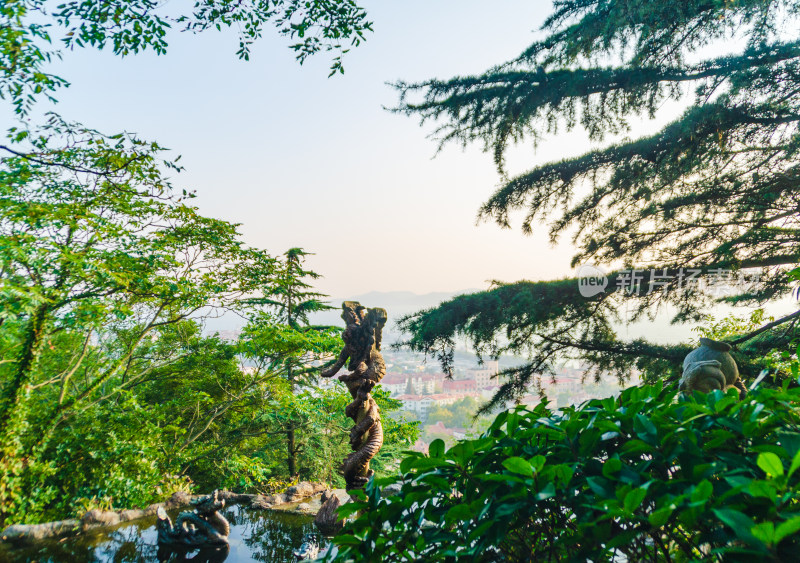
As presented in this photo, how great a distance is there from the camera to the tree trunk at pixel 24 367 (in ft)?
16.3

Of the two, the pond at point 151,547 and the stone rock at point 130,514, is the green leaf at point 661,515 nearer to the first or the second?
the pond at point 151,547

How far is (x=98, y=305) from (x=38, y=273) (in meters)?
0.93

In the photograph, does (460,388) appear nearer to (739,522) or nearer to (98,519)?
(98,519)

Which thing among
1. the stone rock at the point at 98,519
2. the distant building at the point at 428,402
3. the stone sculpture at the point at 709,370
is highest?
the stone sculpture at the point at 709,370

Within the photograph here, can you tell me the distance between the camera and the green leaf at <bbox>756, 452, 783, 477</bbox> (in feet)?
2.15

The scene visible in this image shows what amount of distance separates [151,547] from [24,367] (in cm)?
293

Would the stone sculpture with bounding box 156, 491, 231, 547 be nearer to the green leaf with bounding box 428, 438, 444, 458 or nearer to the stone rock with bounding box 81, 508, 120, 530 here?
the stone rock with bounding box 81, 508, 120, 530

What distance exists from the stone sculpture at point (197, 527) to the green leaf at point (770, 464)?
4.80m

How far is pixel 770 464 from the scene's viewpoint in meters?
0.67

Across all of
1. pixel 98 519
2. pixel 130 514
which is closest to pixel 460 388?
pixel 130 514

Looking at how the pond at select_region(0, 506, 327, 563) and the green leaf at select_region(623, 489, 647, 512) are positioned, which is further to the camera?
the pond at select_region(0, 506, 327, 563)

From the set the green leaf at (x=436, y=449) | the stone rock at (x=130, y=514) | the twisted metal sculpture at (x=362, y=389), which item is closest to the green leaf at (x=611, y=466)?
the green leaf at (x=436, y=449)

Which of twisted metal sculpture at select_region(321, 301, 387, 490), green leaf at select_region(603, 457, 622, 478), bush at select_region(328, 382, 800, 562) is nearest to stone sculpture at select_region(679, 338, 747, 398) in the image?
bush at select_region(328, 382, 800, 562)

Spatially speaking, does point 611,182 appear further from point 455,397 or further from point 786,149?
point 455,397
